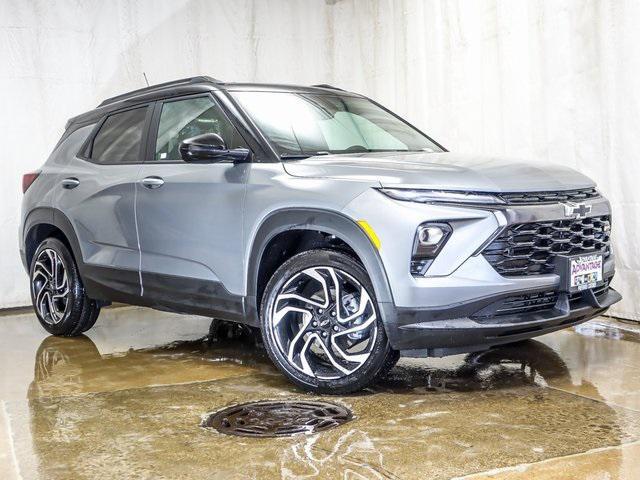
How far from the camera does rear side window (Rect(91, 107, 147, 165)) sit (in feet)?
17.7

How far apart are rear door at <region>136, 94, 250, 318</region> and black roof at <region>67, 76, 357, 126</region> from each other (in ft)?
0.23

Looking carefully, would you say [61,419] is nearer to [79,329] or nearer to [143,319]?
[79,329]

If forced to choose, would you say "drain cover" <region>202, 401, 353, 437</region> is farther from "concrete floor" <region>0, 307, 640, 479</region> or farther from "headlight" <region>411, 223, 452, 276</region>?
"headlight" <region>411, 223, 452, 276</region>

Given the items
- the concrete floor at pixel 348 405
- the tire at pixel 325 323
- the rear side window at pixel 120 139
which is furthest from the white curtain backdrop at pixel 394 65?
the tire at pixel 325 323

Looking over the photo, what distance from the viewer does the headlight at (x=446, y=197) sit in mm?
3742

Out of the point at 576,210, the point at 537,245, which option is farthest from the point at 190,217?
the point at 576,210

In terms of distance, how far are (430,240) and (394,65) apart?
5056 millimetres

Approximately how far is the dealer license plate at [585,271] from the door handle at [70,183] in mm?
3551

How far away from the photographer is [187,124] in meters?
5.07

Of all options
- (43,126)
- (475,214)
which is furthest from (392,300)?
(43,126)

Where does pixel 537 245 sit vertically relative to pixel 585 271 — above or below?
above

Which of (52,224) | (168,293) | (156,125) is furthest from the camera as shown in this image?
(52,224)

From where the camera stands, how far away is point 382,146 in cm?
490

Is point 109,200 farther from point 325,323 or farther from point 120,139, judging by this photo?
point 325,323
